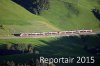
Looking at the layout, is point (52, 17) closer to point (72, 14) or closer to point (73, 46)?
point (72, 14)

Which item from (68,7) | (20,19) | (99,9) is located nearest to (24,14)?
(20,19)

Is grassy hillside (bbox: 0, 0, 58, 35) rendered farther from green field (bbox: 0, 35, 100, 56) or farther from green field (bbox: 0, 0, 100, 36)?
green field (bbox: 0, 35, 100, 56)

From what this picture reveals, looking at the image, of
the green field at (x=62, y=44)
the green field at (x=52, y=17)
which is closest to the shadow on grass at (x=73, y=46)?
the green field at (x=62, y=44)

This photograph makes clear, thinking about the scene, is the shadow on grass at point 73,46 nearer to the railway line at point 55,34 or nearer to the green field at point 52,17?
the railway line at point 55,34

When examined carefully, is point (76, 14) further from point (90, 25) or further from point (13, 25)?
point (13, 25)

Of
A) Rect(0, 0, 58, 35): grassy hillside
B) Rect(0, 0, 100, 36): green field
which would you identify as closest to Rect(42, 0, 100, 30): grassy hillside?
Rect(0, 0, 100, 36): green field

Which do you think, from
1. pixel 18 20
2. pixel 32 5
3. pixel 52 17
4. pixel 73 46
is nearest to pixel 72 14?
pixel 52 17
